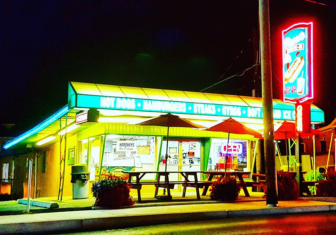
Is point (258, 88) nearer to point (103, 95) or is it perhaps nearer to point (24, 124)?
point (103, 95)

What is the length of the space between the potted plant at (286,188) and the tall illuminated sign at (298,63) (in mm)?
2836

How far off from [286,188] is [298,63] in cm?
443

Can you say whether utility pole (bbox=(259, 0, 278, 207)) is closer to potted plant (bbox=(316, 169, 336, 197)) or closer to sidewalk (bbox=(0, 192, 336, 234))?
sidewalk (bbox=(0, 192, 336, 234))

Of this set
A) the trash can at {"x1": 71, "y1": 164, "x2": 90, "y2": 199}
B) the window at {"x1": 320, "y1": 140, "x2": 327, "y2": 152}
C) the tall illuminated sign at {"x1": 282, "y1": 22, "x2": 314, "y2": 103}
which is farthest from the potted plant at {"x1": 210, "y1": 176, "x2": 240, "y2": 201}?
the window at {"x1": 320, "y1": 140, "x2": 327, "y2": 152}

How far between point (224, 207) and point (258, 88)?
792cm

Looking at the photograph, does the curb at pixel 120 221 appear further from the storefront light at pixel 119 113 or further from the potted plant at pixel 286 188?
the storefront light at pixel 119 113

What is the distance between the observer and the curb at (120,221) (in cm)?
828

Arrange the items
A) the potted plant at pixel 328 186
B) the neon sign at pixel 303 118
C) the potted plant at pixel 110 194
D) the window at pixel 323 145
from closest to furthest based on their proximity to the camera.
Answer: the potted plant at pixel 110 194
the neon sign at pixel 303 118
the potted plant at pixel 328 186
the window at pixel 323 145

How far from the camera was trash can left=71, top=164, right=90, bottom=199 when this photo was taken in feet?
44.0

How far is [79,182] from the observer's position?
1341 centimetres

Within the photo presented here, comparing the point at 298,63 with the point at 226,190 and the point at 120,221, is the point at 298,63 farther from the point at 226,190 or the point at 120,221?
the point at 120,221

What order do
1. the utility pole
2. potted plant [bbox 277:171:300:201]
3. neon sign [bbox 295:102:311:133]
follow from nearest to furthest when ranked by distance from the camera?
the utility pole < potted plant [bbox 277:171:300:201] < neon sign [bbox 295:102:311:133]

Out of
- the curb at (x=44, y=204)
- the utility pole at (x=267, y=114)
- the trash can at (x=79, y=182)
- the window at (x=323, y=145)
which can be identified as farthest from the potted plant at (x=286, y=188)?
the window at (x=323, y=145)

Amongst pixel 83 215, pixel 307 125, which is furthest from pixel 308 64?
pixel 83 215
